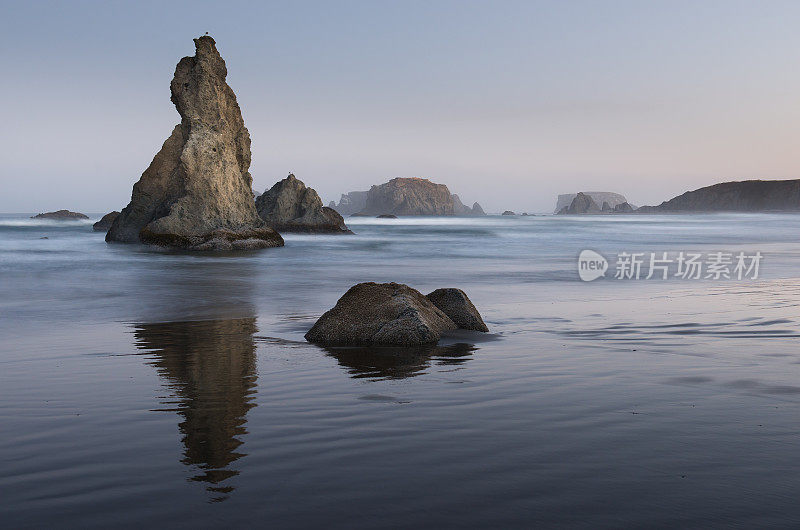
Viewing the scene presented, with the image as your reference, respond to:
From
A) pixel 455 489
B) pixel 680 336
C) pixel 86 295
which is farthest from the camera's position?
pixel 86 295

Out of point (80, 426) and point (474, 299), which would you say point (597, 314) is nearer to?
point (474, 299)

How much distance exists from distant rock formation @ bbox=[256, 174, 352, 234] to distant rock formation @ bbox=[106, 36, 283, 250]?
1896 centimetres

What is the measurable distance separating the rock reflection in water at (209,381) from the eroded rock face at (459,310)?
305cm

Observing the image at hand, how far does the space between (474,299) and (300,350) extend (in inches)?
315

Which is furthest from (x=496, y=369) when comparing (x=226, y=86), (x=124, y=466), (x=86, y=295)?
(x=226, y=86)

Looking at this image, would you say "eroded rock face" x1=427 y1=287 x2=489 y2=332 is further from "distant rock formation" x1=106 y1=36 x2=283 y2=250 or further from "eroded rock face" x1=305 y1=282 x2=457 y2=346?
"distant rock formation" x1=106 y1=36 x2=283 y2=250

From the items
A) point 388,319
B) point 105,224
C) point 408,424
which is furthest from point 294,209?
point 408,424

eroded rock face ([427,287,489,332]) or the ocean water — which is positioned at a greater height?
eroded rock face ([427,287,489,332])

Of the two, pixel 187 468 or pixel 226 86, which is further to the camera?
pixel 226 86

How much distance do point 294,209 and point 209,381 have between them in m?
63.8

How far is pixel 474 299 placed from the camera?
668 inches

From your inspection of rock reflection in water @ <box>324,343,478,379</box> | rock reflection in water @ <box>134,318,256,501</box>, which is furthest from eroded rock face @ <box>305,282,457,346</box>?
rock reflection in water @ <box>134,318,256,501</box>

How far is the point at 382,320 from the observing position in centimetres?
1002

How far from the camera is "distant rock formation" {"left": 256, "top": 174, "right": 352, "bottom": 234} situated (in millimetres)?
68938
